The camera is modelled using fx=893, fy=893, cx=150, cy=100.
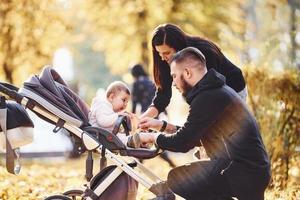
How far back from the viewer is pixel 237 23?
21.2m

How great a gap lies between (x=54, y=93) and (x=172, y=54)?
3.10 feet

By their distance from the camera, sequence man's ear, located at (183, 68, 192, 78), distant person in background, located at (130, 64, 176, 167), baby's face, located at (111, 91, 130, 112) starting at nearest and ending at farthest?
man's ear, located at (183, 68, 192, 78)
baby's face, located at (111, 91, 130, 112)
distant person in background, located at (130, 64, 176, 167)

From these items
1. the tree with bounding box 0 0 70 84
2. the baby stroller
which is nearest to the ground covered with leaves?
the baby stroller

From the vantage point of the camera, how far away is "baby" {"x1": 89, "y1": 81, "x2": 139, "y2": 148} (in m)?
6.74

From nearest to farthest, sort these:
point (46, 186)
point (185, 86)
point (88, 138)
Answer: point (185, 86)
point (88, 138)
point (46, 186)

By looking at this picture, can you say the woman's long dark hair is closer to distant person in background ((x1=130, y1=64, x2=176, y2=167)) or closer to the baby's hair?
the baby's hair

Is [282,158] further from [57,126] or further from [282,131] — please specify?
[57,126]

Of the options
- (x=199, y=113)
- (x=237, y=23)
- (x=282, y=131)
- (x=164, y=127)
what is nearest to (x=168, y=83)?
(x=164, y=127)

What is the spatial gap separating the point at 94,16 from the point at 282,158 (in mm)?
11375

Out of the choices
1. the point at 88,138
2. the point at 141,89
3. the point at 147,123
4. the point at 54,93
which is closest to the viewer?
the point at 147,123

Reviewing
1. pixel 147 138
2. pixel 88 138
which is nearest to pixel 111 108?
pixel 88 138

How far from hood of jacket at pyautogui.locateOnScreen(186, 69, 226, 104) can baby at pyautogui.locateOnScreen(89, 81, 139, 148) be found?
832mm

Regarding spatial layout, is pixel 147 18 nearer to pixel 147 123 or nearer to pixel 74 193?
pixel 74 193

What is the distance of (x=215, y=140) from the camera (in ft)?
19.8
